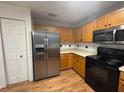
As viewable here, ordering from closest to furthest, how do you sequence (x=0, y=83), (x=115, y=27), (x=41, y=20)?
(x=115, y=27)
(x=0, y=83)
(x=41, y=20)

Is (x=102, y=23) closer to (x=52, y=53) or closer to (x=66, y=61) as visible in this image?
(x=52, y=53)

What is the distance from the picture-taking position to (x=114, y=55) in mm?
2053

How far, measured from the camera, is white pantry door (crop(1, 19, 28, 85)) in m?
2.20

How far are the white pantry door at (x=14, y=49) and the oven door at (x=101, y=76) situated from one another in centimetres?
207

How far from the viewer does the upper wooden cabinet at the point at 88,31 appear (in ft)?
8.48

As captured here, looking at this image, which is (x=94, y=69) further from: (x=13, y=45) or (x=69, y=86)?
(x=13, y=45)

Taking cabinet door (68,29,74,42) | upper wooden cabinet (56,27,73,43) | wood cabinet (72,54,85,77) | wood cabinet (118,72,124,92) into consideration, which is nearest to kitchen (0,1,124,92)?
wood cabinet (118,72,124,92)

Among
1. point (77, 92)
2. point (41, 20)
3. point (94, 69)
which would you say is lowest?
point (77, 92)

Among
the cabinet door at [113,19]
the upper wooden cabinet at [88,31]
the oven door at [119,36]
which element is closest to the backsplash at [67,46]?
the upper wooden cabinet at [88,31]

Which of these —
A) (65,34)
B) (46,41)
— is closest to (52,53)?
(46,41)

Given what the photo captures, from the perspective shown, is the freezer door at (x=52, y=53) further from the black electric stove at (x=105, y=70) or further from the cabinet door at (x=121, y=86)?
the cabinet door at (x=121, y=86)

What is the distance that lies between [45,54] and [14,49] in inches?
38.0

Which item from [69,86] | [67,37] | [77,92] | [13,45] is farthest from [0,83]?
[67,37]

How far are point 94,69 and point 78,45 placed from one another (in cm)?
218
